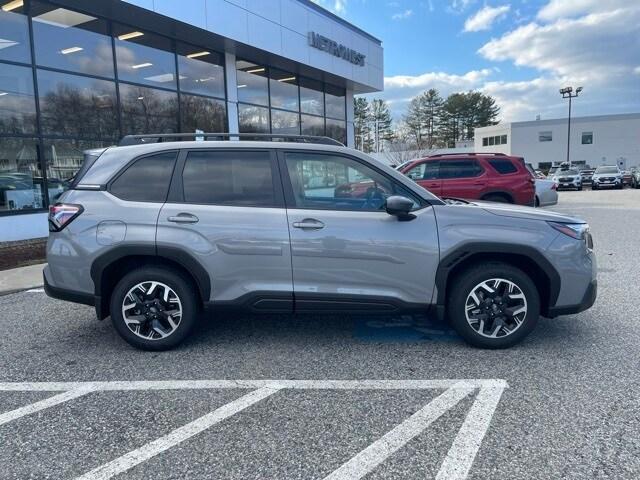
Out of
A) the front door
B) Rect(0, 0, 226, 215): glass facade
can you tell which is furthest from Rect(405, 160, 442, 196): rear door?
the front door

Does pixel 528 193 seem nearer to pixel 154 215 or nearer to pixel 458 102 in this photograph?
pixel 154 215

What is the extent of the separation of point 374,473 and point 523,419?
112 cm

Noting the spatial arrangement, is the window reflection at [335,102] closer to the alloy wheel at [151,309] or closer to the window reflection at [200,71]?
the window reflection at [200,71]

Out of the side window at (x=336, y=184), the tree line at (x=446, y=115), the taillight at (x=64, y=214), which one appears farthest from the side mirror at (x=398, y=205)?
the tree line at (x=446, y=115)

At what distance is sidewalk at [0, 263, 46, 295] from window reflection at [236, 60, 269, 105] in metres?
10.0

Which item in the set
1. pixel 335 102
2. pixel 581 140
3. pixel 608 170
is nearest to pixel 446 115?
pixel 581 140

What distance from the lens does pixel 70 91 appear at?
11312 mm

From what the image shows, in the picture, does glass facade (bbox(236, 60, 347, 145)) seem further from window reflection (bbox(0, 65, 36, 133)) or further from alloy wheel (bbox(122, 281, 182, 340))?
alloy wheel (bbox(122, 281, 182, 340))

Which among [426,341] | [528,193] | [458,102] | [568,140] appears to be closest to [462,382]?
[426,341]

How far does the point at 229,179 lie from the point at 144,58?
423 inches

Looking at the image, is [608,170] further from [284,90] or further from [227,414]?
[227,414]

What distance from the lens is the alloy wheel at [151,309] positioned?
3967 mm

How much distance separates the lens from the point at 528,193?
1095cm

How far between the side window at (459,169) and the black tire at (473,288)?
7.58 meters
